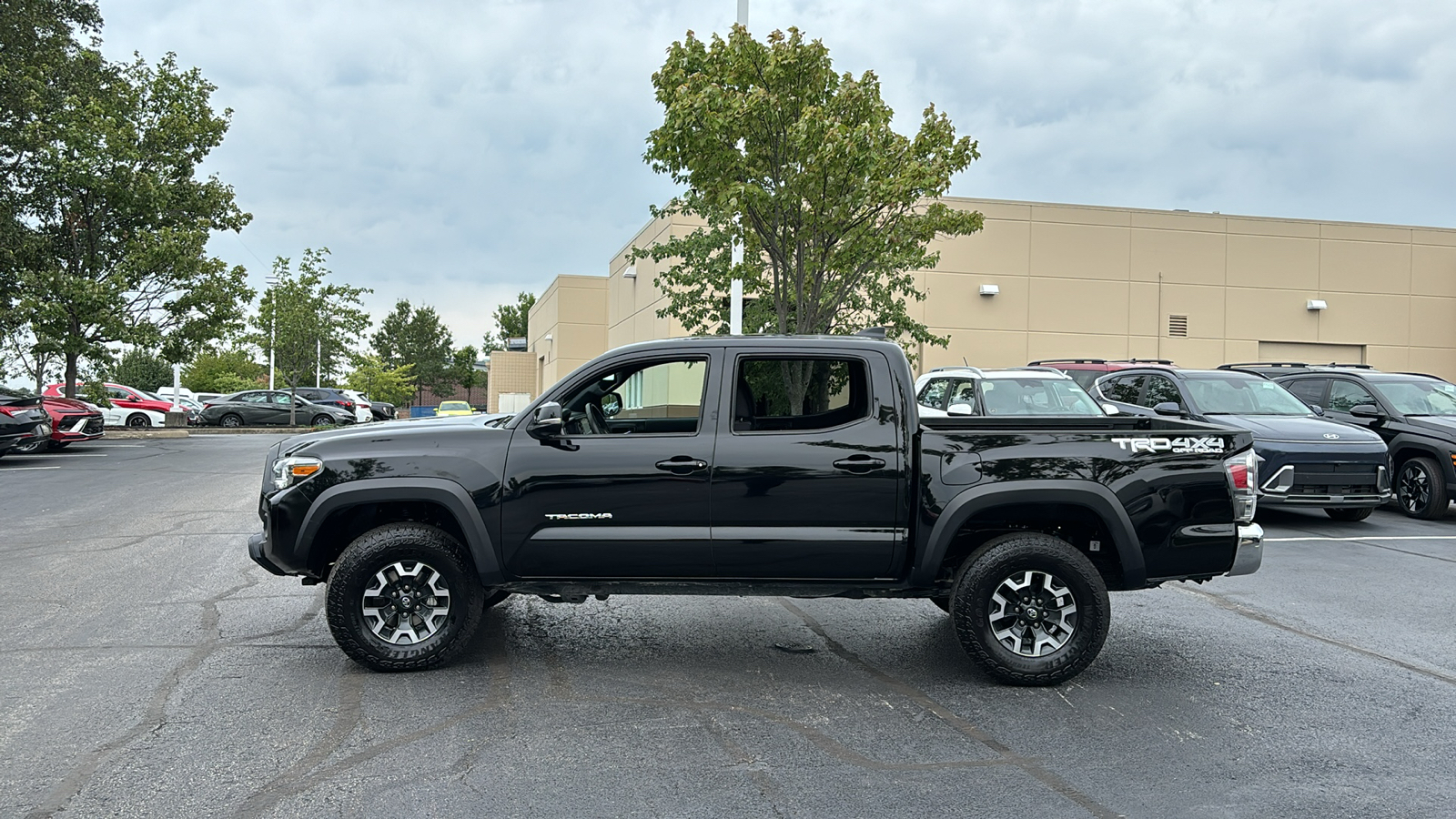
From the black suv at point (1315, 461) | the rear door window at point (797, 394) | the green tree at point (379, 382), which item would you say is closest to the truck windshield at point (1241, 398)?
the black suv at point (1315, 461)

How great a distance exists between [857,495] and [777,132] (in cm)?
934

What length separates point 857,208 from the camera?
14188 millimetres

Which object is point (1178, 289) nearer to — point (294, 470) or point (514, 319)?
point (294, 470)

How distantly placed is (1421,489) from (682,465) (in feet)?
37.1

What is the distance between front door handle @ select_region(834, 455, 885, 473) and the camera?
211 inches

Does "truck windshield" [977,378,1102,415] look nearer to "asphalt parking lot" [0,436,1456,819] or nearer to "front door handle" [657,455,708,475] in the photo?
"asphalt parking lot" [0,436,1456,819]

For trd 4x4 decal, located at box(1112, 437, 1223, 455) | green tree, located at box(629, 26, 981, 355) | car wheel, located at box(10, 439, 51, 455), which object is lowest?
car wheel, located at box(10, 439, 51, 455)

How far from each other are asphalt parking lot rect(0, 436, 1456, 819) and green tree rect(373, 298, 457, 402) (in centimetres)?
9602

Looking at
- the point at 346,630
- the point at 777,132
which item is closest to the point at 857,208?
the point at 777,132

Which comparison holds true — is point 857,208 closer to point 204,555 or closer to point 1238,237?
point 204,555

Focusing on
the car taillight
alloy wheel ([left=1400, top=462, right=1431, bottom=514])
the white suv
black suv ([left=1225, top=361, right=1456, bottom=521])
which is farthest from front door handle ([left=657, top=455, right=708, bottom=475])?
alloy wheel ([left=1400, top=462, right=1431, bottom=514])

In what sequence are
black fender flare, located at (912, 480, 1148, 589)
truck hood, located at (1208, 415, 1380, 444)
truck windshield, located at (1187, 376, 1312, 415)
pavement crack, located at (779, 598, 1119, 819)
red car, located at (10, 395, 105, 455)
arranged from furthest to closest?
1. red car, located at (10, 395, 105, 455)
2. truck windshield, located at (1187, 376, 1312, 415)
3. truck hood, located at (1208, 415, 1380, 444)
4. black fender flare, located at (912, 480, 1148, 589)
5. pavement crack, located at (779, 598, 1119, 819)

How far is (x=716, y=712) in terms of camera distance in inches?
194

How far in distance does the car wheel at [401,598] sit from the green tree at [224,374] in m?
77.0
